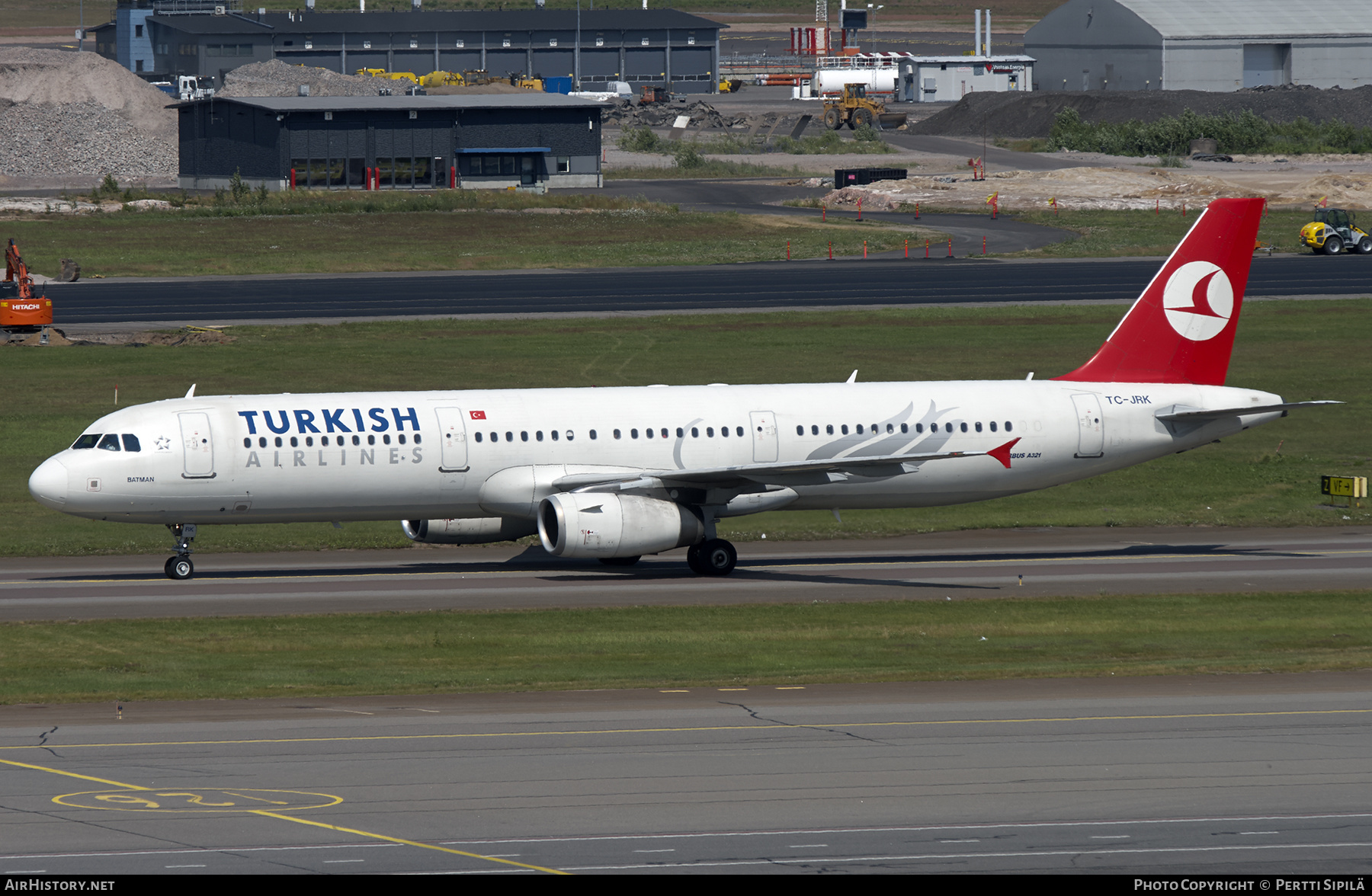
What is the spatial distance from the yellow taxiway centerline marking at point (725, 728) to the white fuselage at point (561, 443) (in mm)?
14647

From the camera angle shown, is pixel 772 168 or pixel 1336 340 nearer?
pixel 1336 340

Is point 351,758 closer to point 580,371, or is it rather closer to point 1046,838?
point 1046,838

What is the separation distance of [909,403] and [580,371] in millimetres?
25711

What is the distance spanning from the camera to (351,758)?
23531mm

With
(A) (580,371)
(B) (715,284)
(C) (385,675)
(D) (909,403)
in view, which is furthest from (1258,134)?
(C) (385,675)

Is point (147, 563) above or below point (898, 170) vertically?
below

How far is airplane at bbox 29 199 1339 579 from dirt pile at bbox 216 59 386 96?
140519mm

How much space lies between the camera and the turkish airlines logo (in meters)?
43.8

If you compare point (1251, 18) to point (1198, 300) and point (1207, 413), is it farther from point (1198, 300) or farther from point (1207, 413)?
point (1207, 413)

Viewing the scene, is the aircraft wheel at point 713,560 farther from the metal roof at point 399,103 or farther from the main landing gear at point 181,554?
the metal roof at point 399,103

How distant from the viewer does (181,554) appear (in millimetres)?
39625

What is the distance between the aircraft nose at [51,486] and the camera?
37.7 m

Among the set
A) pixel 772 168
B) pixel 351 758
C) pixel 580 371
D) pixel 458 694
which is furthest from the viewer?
pixel 772 168

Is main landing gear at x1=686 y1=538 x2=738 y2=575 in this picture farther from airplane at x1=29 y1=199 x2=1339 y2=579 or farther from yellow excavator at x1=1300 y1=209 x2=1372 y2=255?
yellow excavator at x1=1300 y1=209 x2=1372 y2=255
